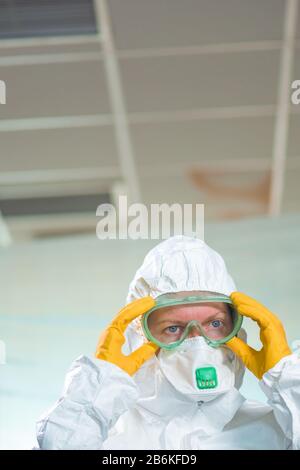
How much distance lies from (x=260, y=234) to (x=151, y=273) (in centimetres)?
176

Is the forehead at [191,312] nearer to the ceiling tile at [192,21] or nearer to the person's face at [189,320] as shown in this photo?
the person's face at [189,320]

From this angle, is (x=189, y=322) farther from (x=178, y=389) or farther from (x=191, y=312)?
(x=178, y=389)

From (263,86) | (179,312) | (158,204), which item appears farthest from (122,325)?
(158,204)

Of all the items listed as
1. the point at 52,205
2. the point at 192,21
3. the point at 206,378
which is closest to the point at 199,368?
the point at 206,378

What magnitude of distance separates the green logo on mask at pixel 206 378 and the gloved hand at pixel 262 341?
7 cm

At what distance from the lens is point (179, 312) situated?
1440mm

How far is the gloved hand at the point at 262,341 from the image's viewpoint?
1356mm

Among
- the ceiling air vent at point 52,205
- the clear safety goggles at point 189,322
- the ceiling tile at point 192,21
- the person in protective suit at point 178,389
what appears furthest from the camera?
the ceiling air vent at point 52,205

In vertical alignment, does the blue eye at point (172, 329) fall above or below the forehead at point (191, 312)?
below

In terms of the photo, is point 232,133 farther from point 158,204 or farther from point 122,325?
point 122,325

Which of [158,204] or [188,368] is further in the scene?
[158,204]

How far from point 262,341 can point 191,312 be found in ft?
0.49

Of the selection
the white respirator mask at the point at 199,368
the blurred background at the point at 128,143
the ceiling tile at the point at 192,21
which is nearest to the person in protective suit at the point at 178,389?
the white respirator mask at the point at 199,368

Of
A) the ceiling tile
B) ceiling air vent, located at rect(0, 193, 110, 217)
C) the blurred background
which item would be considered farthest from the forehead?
ceiling air vent, located at rect(0, 193, 110, 217)
